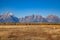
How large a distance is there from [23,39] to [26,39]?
0.36 metres

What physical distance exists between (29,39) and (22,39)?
0.85 metres

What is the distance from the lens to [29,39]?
770 inches

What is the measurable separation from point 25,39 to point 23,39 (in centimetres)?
24

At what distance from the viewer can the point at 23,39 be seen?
19.5 m

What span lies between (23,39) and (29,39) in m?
0.72

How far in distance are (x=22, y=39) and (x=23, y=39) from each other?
190 millimetres

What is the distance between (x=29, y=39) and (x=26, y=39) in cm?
37

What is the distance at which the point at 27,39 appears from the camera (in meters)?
19.5

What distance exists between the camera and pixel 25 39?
19516 millimetres

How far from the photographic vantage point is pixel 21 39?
64.0ft

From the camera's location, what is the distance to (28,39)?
766 inches

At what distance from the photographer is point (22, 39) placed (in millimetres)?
19656
